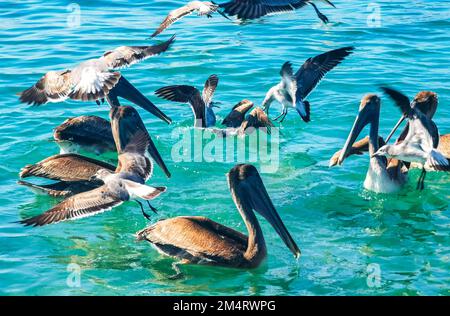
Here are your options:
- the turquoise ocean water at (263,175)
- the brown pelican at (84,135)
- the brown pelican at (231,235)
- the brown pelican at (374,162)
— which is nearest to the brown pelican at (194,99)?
the turquoise ocean water at (263,175)

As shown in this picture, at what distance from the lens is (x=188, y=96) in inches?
491

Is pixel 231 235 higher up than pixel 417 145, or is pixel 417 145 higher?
pixel 417 145

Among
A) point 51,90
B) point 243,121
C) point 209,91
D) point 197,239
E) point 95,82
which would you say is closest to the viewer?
point 197,239

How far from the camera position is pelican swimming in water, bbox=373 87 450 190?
9.55 m

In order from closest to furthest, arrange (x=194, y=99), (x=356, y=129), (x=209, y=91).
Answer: (x=356, y=129) < (x=194, y=99) < (x=209, y=91)

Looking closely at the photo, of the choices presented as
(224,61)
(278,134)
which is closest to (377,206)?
(278,134)

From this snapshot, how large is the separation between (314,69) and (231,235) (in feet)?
15.9

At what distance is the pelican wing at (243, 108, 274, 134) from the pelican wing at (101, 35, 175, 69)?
1646 mm

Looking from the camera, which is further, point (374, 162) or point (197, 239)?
point (374, 162)

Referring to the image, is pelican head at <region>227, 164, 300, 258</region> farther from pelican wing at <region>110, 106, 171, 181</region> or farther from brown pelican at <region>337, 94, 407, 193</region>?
brown pelican at <region>337, 94, 407, 193</region>

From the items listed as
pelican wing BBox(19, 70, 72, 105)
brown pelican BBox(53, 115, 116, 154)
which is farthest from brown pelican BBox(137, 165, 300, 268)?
pelican wing BBox(19, 70, 72, 105)

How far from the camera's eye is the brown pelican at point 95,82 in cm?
1057

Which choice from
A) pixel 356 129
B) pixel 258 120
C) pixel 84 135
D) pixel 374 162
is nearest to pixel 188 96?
pixel 258 120

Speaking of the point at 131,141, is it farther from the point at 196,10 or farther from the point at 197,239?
the point at 196,10
